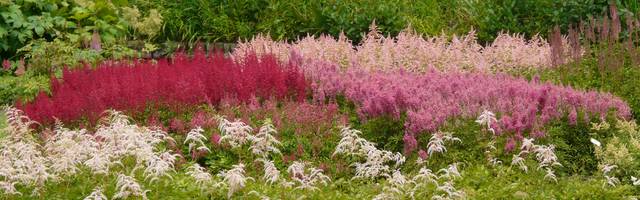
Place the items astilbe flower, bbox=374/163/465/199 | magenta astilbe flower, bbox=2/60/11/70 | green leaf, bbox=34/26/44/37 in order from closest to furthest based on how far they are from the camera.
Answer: astilbe flower, bbox=374/163/465/199 < magenta astilbe flower, bbox=2/60/11/70 < green leaf, bbox=34/26/44/37

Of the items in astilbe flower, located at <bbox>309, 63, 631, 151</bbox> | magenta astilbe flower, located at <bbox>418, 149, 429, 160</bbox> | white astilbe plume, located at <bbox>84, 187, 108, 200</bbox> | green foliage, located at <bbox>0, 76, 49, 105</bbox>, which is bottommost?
green foliage, located at <bbox>0, 76, 49, 105</bbox>

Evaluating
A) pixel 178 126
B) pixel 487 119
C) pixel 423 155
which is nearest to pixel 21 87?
pixel 178 126

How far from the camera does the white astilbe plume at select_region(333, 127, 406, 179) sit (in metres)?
6.67

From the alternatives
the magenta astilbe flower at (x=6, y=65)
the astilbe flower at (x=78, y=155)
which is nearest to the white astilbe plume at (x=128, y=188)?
the astilbe flower at (x=78, y=155)

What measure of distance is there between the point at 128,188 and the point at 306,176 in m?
1.10

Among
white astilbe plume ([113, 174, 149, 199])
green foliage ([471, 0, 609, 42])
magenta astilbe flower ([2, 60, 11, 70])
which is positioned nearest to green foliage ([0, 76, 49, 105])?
magenta astilbe flower ([2, 60, 11, 70])

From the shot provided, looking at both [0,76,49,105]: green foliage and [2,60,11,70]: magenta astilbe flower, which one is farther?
[2,60,11,70]: magenta astilbe flower

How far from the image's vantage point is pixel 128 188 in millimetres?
5863

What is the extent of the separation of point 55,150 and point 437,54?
4.35 metres

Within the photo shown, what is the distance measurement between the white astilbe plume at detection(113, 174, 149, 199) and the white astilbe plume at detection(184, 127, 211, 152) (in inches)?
41.2

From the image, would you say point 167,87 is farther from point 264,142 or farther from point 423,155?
point 423,155

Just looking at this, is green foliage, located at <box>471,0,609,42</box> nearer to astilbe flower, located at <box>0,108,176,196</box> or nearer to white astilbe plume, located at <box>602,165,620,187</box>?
white astilbe plume, located at <box>602,165,620,187</box>

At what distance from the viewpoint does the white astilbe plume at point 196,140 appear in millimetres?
7020

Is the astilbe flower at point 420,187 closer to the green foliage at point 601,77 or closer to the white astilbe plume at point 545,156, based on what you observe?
the white astilbe plume at point 545,156
